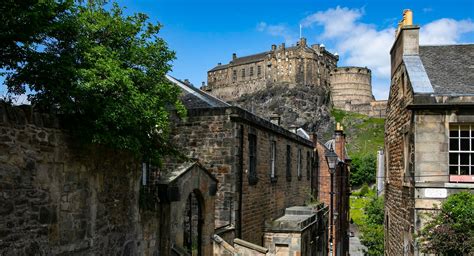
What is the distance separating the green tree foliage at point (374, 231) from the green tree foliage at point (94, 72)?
22.9 meters

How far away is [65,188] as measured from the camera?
25.6 ft

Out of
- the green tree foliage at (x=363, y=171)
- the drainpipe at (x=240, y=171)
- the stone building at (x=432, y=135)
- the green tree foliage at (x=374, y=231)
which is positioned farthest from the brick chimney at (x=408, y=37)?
the green tree foliage at (x=363, y=171)

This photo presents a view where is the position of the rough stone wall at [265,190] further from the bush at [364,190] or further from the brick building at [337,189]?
the bush at [364,190]

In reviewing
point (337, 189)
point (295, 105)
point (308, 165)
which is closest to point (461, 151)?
point (308, 165)

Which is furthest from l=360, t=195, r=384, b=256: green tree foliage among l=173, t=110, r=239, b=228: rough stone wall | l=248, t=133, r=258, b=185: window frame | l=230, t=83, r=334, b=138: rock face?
l=230, t=83, r=334, b=138: rock face

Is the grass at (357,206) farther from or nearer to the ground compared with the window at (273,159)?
nearer to the ground

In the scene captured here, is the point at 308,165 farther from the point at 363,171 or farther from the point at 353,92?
the point at 353,92

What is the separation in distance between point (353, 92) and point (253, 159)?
10490 centimetres

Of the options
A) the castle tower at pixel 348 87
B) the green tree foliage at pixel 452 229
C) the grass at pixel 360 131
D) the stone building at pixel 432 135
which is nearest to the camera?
the green tree foliage at pixel 452 229

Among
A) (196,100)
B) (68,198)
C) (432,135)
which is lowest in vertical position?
(68,198)

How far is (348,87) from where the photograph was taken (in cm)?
11719

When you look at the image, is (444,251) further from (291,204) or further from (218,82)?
(218,82)

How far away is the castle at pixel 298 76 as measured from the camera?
106000mm

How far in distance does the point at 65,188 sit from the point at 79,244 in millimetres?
1054
